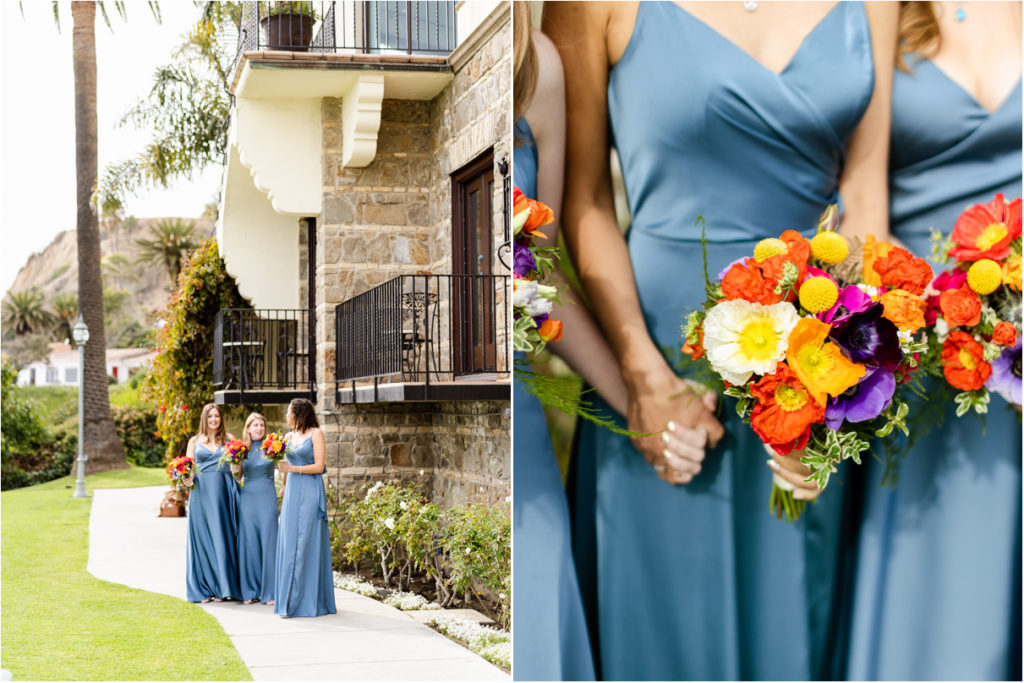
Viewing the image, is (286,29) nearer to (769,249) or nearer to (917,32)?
(917,32)

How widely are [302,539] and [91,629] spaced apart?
1.51 meters

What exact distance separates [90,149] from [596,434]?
19.1 metres

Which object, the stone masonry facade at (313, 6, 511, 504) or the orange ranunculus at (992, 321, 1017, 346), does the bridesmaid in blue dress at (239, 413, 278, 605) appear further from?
the orange ranunculus at (992, 321, 1017, 346)

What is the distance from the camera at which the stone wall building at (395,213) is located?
7777mm

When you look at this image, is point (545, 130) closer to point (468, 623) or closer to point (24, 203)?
point (468, 623)

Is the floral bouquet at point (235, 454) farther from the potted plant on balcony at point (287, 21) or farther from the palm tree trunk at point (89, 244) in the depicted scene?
the palm tree trunk at point (89, 244)

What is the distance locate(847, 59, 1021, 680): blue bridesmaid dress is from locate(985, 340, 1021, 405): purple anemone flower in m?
0.04

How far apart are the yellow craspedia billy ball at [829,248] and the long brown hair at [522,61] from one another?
0.88 m

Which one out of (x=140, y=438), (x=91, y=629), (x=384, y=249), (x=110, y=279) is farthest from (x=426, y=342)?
(x=110, y=279)

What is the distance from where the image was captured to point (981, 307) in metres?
2.90

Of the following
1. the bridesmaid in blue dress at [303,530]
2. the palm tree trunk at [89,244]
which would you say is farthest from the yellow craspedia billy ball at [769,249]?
the palm tree trunk at [89,244]

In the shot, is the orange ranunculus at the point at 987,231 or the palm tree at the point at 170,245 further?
the palm tree at the point at 170,245

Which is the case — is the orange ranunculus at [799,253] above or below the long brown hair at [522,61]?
below

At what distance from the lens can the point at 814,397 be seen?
2.78 meters
